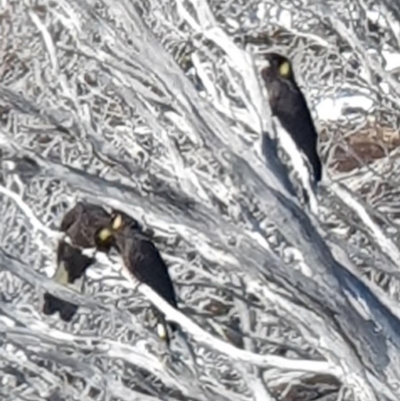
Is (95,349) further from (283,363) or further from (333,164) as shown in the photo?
(333,164)

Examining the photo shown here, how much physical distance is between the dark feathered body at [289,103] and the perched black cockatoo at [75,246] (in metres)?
0.78

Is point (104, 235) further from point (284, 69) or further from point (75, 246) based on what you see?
point (284, 69)

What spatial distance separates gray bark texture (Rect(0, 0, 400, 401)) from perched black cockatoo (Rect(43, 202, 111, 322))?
0.20ft

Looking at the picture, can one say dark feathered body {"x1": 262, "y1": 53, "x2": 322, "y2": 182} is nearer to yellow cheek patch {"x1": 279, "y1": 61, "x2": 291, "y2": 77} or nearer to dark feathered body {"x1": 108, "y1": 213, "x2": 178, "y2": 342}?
yellow cheek patch {"x1": 279, "y1": 61, "x2": 291, "y2": 77}

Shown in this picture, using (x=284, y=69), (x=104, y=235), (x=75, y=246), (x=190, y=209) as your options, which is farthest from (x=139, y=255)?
(x=190, y=209)

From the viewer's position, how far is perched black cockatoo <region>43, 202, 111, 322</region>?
5793 mm

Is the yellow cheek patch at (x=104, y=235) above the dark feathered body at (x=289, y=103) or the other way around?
above

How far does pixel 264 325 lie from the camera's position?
5.67 m

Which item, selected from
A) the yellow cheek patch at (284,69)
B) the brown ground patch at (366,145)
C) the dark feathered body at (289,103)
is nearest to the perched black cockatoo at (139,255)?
the dark feathered body at (289,103)

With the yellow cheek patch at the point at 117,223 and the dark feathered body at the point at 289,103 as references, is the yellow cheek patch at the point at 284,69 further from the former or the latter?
the yellow cheek patch at the point at 117,223

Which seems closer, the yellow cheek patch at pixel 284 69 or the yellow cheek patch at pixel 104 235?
the yellow cheek patch at pixel 104 235

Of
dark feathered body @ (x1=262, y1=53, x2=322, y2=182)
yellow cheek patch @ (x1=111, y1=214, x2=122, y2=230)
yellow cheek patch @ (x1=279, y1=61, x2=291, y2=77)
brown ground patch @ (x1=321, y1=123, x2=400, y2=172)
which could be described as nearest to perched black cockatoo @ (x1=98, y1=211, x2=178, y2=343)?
yellow cheek patch @ (x1=111, y1=214, x2=122, y2=230)

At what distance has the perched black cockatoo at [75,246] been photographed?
19.0ft

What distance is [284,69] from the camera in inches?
272
